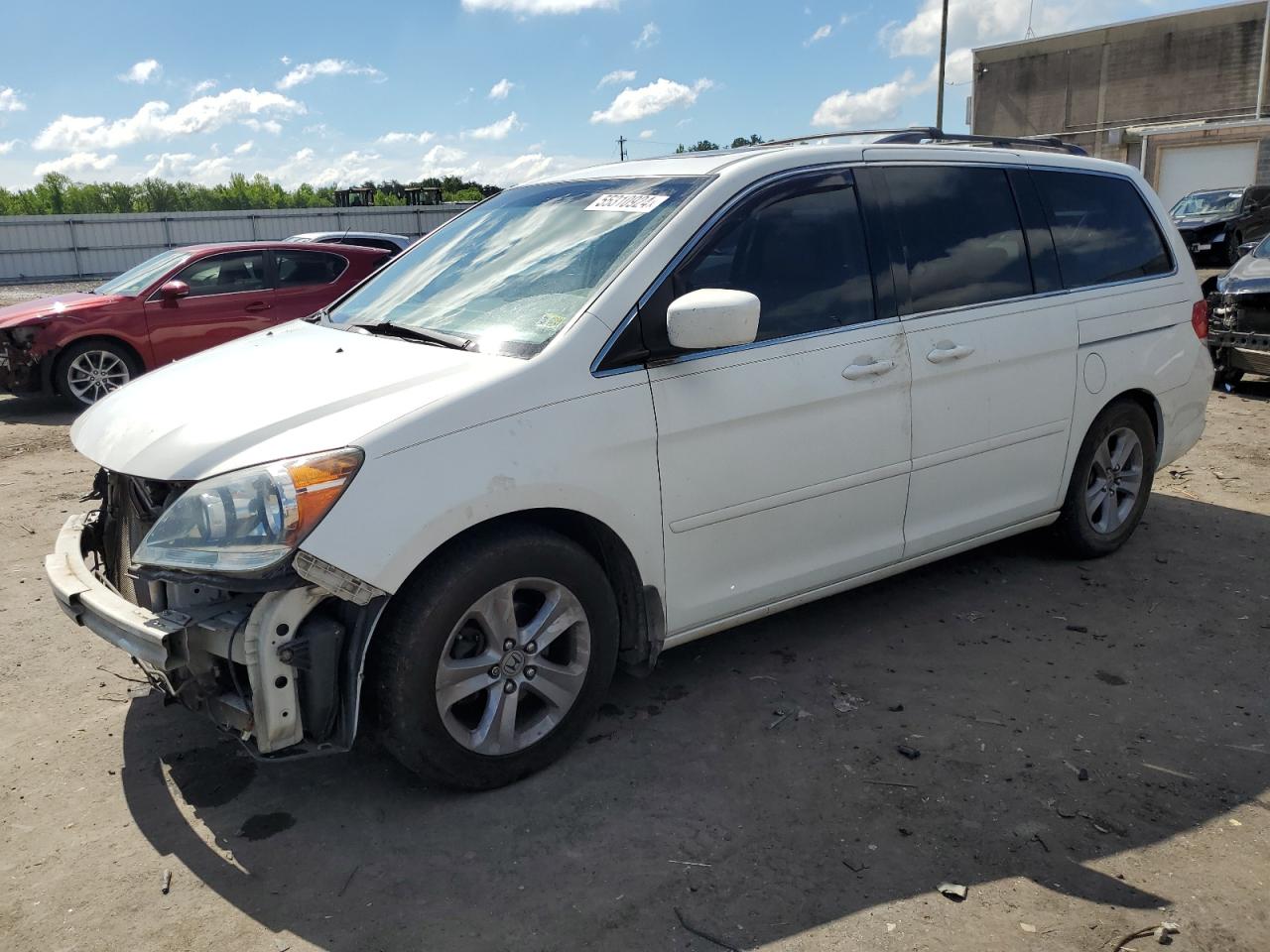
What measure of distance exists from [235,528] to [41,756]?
1543 millimetres

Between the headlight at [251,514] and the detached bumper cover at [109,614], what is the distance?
0.58 feet

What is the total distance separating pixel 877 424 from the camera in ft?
12.8

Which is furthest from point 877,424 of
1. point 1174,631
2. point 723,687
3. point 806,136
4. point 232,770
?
point 232,770

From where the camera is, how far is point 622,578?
345 cm

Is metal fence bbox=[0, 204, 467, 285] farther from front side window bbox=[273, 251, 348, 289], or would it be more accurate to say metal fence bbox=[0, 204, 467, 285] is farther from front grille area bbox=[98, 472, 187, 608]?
front grille area bbox=[98, 472, 187, 608]

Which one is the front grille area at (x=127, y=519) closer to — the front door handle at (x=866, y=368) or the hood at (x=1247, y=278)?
the front door handle at (x=866, y=368)

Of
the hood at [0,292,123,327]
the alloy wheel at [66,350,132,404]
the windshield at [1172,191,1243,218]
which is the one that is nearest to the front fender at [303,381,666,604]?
the alloy wheel at [66,350,132,404]

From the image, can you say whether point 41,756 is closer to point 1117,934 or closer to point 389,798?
point 389,798

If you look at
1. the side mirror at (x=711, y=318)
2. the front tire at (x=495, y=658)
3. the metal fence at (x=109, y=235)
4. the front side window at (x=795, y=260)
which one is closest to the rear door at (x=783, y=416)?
the front side window at (x=795, y=260)

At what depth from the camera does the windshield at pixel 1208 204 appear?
881 inches

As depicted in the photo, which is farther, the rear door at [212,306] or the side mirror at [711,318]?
the rear door at [212,306]

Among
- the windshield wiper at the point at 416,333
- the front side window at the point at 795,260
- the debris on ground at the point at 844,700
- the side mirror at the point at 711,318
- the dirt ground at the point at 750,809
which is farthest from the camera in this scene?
the debris on ground at the point at 844,700

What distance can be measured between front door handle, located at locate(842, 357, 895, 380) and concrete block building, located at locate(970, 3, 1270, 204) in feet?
119

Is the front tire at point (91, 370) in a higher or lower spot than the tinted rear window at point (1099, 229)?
lower
